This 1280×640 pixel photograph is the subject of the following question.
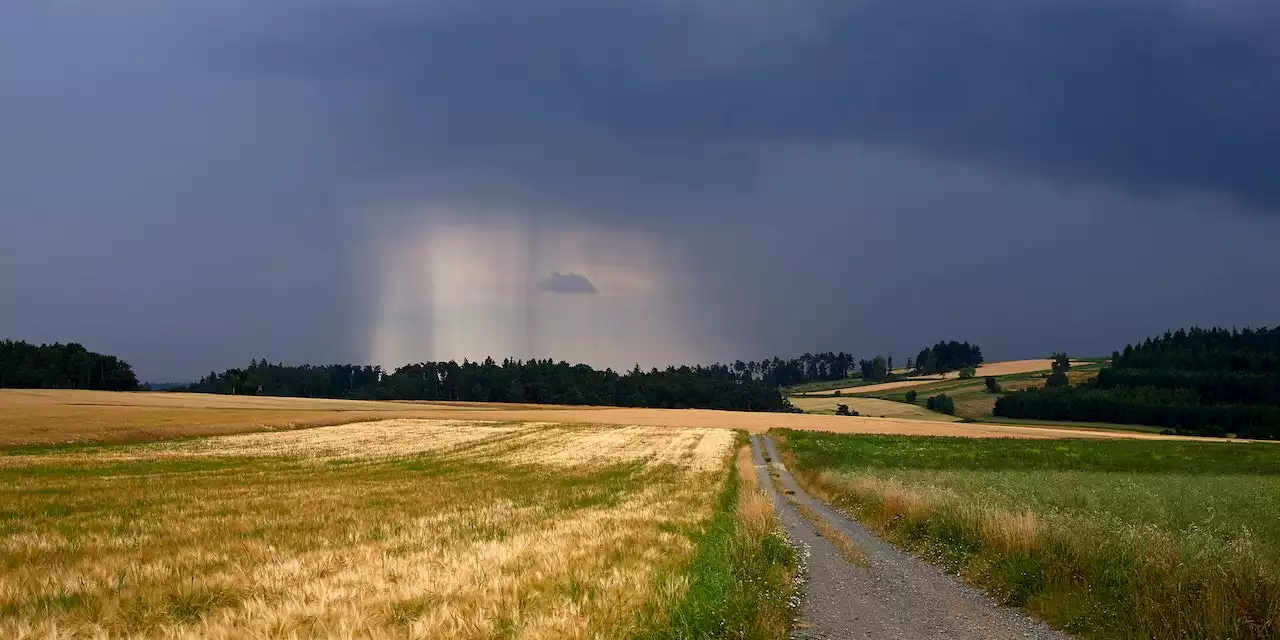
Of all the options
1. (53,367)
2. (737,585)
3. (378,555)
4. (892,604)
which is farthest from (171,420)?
(53,367)

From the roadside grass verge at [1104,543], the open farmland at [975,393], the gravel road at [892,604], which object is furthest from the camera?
the open farmland at [975,393]

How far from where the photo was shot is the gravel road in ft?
34.1

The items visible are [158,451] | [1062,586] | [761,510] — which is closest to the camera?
[1062,586]

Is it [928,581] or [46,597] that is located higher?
[46,597]

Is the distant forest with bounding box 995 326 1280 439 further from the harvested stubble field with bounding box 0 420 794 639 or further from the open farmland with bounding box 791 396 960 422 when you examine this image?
the harvested stubble field with bounding box 0 420 794 639

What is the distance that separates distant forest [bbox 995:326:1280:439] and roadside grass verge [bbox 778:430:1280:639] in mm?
118271

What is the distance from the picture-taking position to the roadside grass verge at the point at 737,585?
9.39 meters

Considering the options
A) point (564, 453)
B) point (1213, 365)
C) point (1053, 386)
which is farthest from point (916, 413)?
point (564, 453)

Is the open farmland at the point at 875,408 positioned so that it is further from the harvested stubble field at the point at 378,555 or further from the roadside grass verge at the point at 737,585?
the roadside grass verge at the point at 737,585

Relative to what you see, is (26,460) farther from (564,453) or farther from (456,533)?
(456,533)

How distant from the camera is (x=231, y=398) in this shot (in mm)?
116438

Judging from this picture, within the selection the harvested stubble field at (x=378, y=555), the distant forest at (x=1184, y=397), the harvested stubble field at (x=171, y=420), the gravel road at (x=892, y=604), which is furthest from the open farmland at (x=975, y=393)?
the gravel road at (x=892, y=604)

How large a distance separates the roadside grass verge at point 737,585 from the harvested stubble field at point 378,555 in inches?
2.0

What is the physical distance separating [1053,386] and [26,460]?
18705 centimetres
